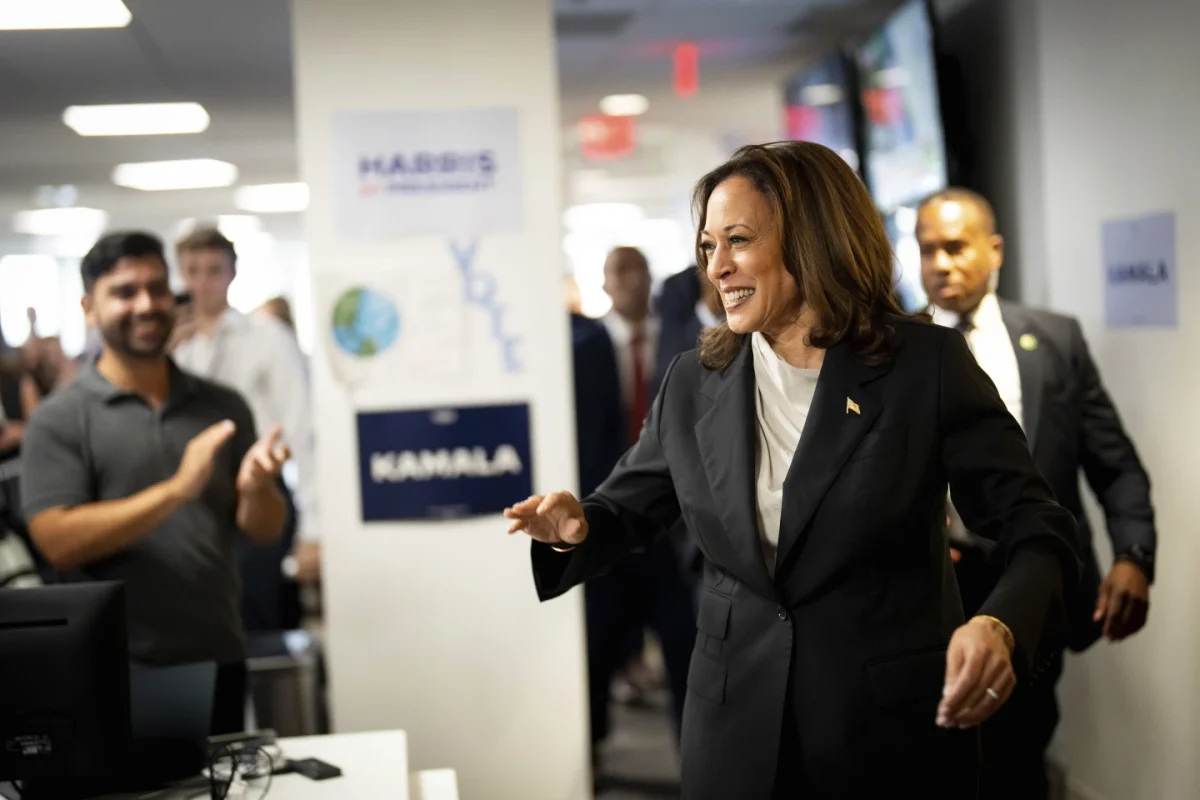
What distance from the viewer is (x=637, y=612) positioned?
475 centimetres

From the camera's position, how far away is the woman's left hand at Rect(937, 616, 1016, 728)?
164cm

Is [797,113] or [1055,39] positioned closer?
[1055,39]

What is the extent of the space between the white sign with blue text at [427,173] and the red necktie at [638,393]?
149 cm

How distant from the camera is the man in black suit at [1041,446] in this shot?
3.07m

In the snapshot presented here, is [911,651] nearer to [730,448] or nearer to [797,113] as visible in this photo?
[730,448]

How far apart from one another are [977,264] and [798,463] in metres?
1.54

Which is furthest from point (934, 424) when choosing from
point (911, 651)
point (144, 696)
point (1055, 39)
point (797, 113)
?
point (797, 113)

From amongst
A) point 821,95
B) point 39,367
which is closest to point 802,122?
point 821,95

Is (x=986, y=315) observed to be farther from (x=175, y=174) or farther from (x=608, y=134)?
(x=175, y=174)

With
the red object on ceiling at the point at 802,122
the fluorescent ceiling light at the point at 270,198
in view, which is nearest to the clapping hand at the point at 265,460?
the red object on ceiling at the point at 802,122

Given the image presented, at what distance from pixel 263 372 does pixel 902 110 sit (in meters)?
2.79

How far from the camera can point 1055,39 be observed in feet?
13.3

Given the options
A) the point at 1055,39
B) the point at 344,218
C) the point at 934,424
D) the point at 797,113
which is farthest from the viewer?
the point at 797,113

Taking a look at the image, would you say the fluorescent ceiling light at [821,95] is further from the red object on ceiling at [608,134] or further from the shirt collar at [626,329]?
the red object on ceiling at [608,134]
